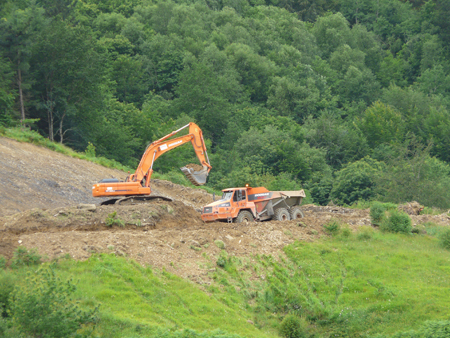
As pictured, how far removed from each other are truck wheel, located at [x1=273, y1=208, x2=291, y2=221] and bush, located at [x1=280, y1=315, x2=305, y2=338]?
9.46 meters

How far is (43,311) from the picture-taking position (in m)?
14.3

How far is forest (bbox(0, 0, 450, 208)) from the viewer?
4694 centimetres

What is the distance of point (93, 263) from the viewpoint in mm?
18453

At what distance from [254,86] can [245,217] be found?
192 feet

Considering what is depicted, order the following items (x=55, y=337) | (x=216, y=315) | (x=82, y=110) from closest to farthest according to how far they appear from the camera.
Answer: (x=55, y=337)
(x=216, y=315)
(x=82, y=110)

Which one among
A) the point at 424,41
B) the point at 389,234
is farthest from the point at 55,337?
the point at 424,41

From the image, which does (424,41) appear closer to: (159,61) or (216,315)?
(159,61)

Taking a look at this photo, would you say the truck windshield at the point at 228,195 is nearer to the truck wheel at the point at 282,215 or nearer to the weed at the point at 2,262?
the truck wheel at the point at 282,215

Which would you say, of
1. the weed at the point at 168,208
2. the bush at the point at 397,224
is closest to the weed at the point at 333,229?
the bush at the point at 397,224

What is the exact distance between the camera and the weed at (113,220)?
23312mm

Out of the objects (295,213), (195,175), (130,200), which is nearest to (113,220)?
(130,200)

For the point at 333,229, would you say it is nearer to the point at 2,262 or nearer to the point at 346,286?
the point at 346,286

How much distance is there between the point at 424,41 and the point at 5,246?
104 meters

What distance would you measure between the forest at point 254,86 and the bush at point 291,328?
2672 cm
